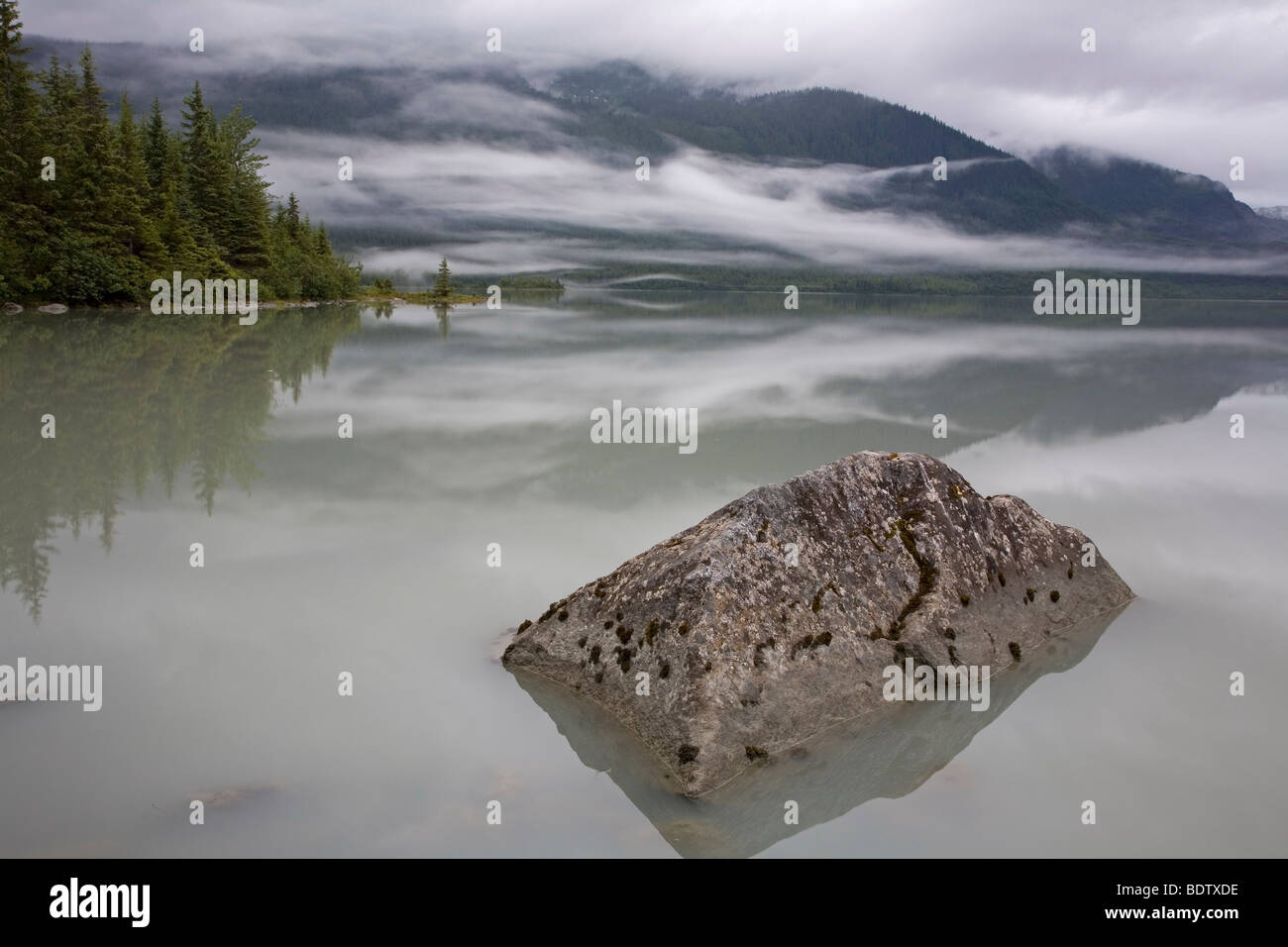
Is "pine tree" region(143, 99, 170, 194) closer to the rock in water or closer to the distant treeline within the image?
the distant treeline

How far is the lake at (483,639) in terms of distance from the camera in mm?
5820

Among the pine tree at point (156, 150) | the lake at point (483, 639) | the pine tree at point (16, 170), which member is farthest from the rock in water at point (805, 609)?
the pine tree at point (156, 150)

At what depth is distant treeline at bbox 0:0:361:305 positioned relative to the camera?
177ft

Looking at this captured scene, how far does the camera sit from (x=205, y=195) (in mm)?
73938

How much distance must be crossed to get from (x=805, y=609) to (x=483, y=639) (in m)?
2.77

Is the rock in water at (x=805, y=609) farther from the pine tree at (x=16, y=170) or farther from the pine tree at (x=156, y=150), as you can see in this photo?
the pine tree at (x=156, y=150)

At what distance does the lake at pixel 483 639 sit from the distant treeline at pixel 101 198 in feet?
122

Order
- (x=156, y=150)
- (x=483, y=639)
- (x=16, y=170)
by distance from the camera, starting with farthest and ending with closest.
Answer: (x=156, y=150)
(x=16, y=170)
(x=483, y=639)

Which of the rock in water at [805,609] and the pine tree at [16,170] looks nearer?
the rock in water at [805,609]

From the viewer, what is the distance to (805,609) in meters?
7.78

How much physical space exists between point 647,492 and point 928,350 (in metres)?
33.0

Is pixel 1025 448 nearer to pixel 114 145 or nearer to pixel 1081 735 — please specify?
pixel 1081 735

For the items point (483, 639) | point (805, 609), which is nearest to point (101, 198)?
point (483, 639)

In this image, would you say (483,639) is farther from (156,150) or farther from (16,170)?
(156,150)
